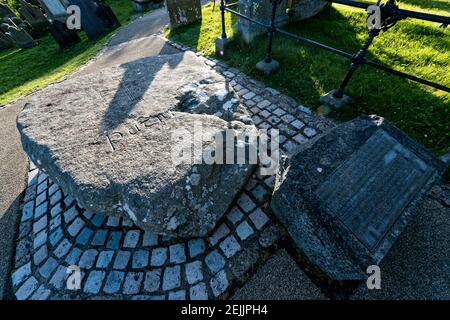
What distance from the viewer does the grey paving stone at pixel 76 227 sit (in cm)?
281

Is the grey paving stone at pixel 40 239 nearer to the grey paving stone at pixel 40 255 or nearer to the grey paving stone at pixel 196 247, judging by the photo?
the grey paving stone at pixel 40 255

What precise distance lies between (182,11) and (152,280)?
7715mm

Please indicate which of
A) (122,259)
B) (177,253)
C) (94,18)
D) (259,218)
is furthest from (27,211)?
(94,18)

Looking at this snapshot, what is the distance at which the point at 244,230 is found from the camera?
2.61 meters

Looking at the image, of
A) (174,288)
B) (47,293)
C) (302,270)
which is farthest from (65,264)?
(302,270)

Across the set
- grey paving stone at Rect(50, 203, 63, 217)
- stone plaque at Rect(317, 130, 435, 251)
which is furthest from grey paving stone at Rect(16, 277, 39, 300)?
stone plaque at Rect(317, 130, 435, 251)

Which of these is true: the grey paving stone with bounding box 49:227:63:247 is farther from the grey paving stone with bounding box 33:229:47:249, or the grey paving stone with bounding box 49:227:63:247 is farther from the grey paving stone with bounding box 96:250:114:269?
the grey paving stone with bounding box 96:250:114:269

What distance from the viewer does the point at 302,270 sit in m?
2.35

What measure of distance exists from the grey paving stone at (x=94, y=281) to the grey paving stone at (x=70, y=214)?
83 centimetres

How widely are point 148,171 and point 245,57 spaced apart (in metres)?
4.10

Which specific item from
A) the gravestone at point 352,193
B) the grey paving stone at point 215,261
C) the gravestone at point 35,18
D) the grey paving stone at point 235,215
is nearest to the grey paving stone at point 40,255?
the grey paving stone at point 215,261

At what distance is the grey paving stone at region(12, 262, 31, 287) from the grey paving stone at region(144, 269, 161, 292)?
1.42m

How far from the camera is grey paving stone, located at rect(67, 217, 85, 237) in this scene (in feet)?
9.21
